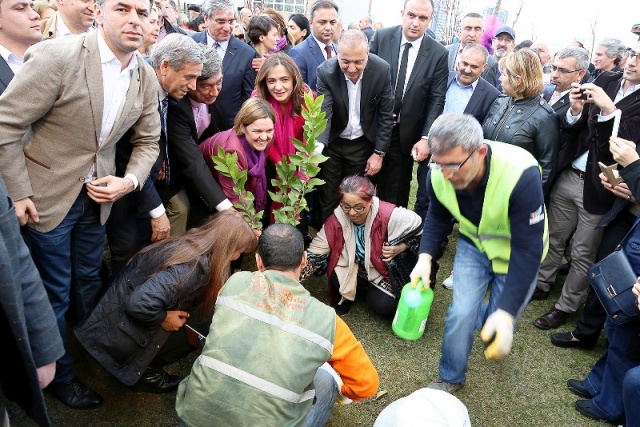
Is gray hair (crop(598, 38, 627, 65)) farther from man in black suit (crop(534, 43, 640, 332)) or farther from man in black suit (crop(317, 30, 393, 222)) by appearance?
man in black suit (crop(317, 30, 393, 222))

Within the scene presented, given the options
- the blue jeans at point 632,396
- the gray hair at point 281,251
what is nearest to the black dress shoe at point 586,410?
the blue jeans at point 632,396

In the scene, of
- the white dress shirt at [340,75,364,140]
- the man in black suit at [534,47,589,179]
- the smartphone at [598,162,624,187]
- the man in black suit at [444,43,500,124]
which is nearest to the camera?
the smartphone at [598,162,624,187]

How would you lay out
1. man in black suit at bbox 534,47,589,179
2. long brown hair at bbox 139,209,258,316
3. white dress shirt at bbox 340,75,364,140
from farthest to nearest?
white dress shirt at bbox 340,75,364,140 < man in black suit at bbox 534,47,589,179 < long brown hair at bbox 139,209,258,316

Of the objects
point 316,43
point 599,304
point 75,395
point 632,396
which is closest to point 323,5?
point 316,43

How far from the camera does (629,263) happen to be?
102 inches

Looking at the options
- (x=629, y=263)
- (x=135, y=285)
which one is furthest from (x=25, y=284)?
(x=629, y=263)

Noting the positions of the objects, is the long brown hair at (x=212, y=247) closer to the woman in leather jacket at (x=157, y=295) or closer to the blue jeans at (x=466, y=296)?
the woman in leather jacket at (x=157, y=295)

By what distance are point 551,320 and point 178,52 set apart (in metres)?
3.25

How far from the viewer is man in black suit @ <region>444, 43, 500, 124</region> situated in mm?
3998

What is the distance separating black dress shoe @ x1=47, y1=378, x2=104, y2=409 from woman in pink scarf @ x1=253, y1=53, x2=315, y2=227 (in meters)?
1.69

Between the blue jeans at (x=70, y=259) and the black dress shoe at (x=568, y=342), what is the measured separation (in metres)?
3.12

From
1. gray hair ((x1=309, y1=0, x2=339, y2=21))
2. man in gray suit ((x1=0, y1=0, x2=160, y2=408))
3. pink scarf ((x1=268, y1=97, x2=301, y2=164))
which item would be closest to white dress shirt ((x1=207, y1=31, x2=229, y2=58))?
pink scarf ((x1=268, y1=97, x2=301, y2=164))

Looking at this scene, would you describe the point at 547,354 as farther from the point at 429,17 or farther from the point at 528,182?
the point at 429,17

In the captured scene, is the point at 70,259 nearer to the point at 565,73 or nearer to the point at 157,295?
the point at 157,295
